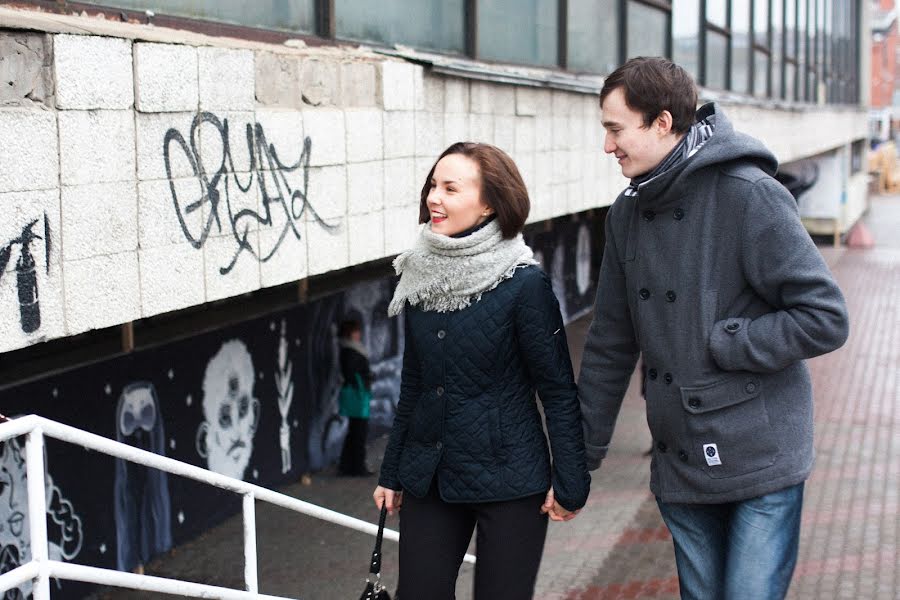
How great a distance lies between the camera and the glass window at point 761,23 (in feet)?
65.9

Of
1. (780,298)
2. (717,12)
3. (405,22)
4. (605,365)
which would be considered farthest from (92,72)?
(717,12)

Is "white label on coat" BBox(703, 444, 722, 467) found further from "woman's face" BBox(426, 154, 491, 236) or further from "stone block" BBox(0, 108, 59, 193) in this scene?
"stone block" BBox(0, 108, 59, 193)

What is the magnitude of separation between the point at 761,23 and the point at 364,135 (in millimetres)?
15361

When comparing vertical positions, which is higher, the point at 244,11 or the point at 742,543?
the point at 244,11

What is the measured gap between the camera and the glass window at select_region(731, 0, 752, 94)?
18.3 meters

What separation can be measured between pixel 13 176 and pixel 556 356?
2.01 meters

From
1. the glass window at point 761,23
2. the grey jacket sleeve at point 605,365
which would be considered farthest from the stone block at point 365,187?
the glass window at point 761,23

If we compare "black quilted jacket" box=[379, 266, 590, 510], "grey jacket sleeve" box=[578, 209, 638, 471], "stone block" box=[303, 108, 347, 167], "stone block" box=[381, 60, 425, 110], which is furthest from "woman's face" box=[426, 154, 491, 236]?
"stone block" box=[381, 60, 425, 110]

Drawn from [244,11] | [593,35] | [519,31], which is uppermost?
[593,35]

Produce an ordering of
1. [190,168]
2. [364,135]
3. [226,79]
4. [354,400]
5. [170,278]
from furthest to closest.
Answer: [354,400], [364,135], [226,79], [190,168], [170,278]

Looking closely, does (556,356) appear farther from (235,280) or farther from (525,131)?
(525,131)

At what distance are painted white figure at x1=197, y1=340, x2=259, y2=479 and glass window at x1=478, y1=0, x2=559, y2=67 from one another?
2.90m

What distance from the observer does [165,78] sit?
4922 mm

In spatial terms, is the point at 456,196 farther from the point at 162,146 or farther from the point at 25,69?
the point at 162,146
